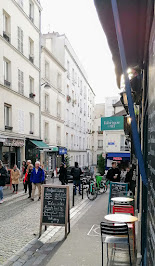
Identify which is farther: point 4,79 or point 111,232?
point 4,79

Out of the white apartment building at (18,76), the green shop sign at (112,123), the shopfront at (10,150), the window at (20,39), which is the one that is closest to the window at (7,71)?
the white apartment building at (18,76)

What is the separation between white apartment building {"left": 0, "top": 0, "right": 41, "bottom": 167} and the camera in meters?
16.4

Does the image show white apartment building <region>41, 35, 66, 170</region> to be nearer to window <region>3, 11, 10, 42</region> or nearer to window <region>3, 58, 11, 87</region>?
window <region>3, 58, 11, 87</region>

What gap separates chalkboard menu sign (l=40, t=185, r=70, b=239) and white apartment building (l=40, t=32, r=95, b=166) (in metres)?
24.2

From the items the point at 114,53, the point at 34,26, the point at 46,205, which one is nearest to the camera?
the point at 114,53

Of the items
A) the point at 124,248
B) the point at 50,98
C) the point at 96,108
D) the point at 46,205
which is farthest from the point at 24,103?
the point at 96,108

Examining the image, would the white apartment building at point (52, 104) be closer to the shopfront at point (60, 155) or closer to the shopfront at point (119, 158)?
the shopfront at point (60, 155)

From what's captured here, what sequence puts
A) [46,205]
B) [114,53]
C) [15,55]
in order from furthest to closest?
[15,55]
[46,205]
[114,53]

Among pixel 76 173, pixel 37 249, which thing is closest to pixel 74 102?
pixel 76 173

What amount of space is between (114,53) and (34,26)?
19041 millimetres

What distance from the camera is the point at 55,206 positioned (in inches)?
248

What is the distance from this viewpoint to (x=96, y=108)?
62.4 m

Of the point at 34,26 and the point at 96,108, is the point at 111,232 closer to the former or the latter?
the point at 34,26

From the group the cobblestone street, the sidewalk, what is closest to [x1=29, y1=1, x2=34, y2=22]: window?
the cobblestone street
